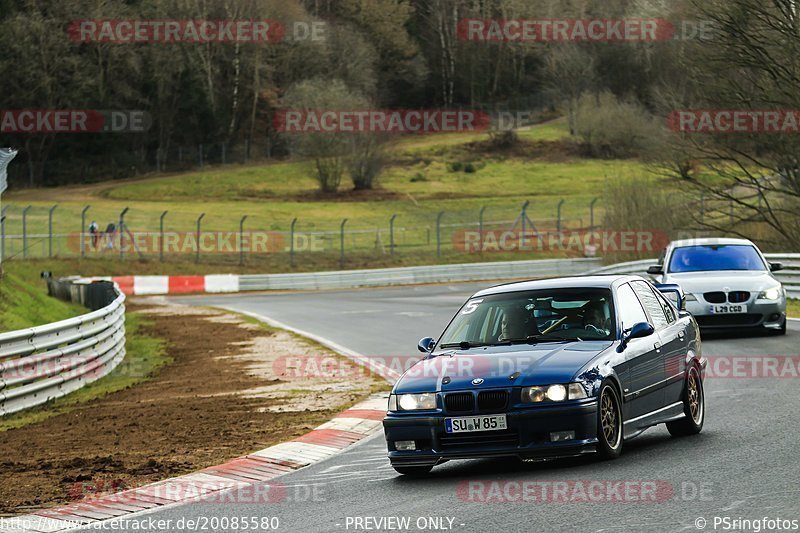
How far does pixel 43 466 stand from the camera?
10.9 m

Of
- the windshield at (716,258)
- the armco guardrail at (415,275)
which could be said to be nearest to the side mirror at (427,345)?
the windshield at (716,258)

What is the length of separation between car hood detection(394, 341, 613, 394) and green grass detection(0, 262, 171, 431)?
684 centimetres

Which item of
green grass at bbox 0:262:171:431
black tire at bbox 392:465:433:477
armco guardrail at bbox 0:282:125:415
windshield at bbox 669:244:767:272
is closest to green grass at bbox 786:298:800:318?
windshield at bbox 669:244:767:272

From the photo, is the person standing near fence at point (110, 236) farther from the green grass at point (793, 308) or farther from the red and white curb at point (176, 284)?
the green grass at point (793, 308)

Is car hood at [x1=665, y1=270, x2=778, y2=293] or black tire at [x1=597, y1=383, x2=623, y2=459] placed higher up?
black tire at [x1=597, y1=383, x2=623, y2=459]

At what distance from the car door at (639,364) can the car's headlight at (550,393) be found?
0.86 m

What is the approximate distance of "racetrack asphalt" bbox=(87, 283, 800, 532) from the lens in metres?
7.47

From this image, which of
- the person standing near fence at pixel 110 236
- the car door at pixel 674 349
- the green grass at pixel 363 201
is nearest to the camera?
the car door at pixel 674 349

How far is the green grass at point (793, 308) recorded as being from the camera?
2631cm

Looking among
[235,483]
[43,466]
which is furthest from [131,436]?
[235,483]

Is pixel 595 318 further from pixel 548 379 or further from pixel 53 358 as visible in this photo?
pixel 53 358

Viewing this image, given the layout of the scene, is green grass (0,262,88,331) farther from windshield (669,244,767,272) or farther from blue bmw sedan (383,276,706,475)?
blue bmw sedan (383,276,706,475)

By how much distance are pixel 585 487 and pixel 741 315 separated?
12.3m

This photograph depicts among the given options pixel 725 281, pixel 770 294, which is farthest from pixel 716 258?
pixel 770 294
